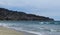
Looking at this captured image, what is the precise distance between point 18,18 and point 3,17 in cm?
960

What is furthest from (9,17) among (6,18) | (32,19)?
(32,19)

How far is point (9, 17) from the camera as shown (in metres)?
139

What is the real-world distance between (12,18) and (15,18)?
73.5 inches

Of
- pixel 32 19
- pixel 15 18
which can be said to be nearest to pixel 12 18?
pixel 15 18

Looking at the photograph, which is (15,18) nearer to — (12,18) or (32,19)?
(12,18)

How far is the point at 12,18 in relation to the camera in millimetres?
140125

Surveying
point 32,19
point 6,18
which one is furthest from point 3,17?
point 32,19

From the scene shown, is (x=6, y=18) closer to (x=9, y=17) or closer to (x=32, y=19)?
(x=9, y=17)

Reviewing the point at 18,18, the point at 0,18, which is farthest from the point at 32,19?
the point at 0,18

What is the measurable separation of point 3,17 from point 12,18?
20.1ft

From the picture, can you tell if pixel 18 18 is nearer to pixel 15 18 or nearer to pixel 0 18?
pixel 15 18

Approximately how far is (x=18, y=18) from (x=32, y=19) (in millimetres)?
9668

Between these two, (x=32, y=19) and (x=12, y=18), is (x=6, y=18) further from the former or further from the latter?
(x=32, y=19)

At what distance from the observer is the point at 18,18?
14112 cm
